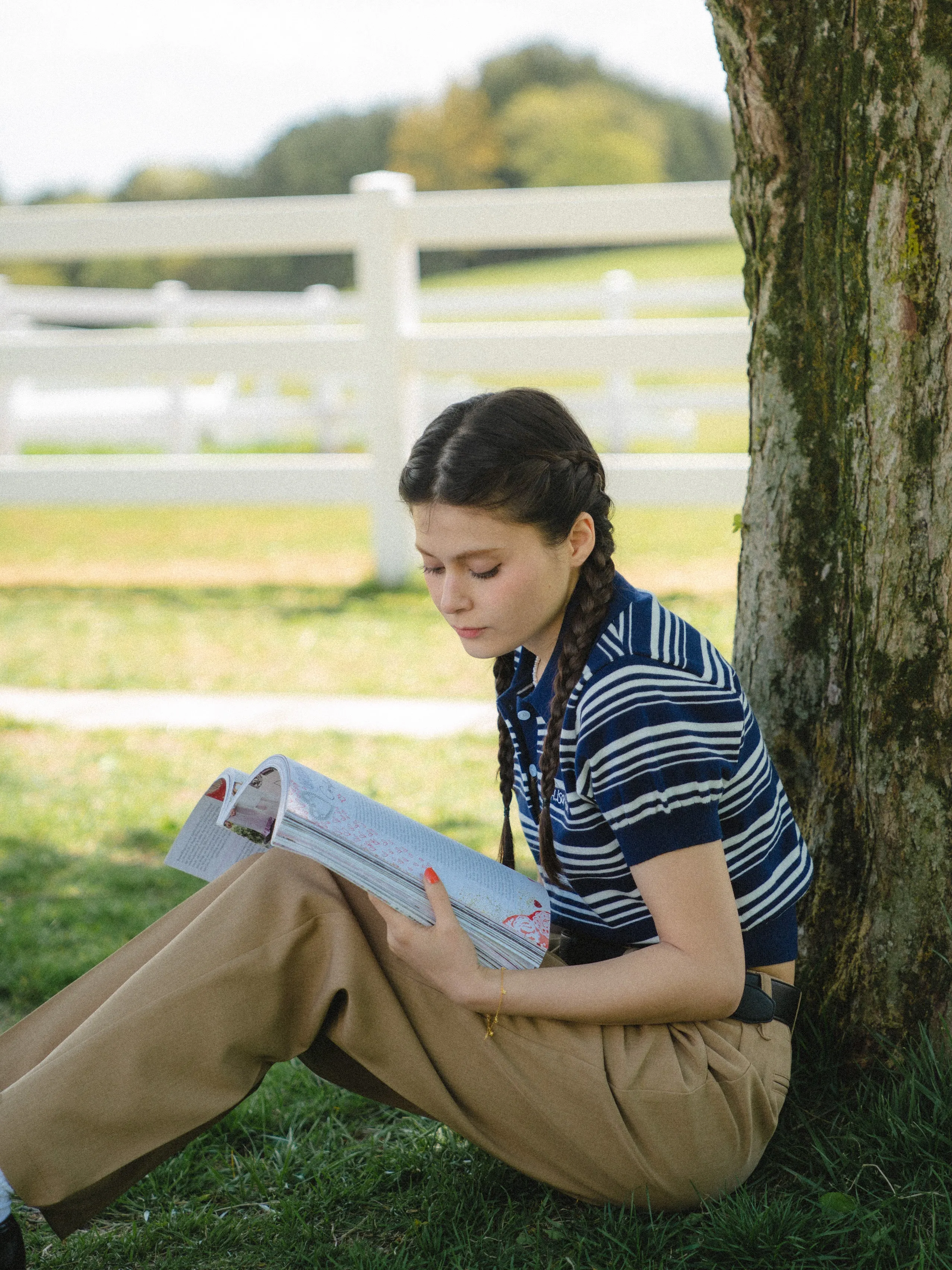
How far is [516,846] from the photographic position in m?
3.60

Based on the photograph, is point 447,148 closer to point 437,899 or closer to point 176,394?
point 176,394

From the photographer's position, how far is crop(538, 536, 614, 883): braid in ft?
5.65

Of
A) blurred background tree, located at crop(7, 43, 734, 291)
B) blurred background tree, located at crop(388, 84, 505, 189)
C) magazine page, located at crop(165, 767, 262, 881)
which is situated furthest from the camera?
blurred background tree, located at crop(388, 84, 505, 189)

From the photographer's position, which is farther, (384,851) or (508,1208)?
(508,1208)

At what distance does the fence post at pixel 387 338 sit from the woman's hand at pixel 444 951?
189 inches

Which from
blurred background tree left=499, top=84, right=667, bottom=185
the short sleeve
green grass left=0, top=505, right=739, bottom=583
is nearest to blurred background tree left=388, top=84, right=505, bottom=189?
blurred background tree left=499, top=84, right=667, bottom=185


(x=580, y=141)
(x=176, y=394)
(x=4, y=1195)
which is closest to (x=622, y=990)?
(x=4, y=1195)

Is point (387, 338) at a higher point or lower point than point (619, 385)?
higher

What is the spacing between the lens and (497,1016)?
Answer: 5.66 feet

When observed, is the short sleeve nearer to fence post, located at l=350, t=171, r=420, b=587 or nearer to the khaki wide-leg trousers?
the khaki wide-leg trousers

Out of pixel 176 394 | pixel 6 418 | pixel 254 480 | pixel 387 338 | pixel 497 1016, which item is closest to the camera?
pixel 497 1016

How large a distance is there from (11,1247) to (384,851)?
67 cm

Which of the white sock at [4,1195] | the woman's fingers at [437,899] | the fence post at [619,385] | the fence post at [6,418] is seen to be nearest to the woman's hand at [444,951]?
the woman's fingers at [437,899]

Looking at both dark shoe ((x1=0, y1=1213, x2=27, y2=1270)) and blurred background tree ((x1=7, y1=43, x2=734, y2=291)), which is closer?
dark shoe ((x1=0, y1=1213, x2=27, y2=1270))
